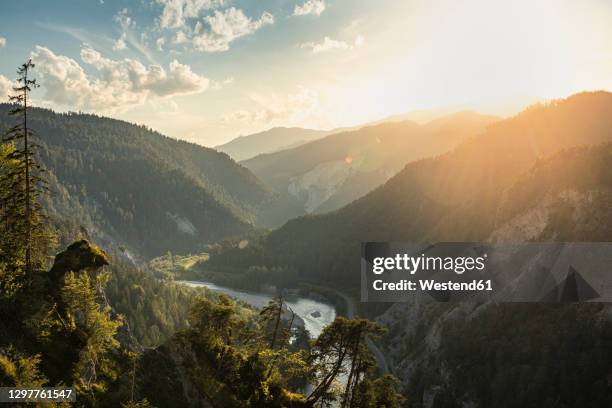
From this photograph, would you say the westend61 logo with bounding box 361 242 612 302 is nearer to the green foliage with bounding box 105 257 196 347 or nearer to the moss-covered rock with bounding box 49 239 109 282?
the green foliage with bounding box 105 257 196 347

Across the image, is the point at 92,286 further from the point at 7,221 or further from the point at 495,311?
the point at 495,311

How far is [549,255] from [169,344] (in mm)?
77781

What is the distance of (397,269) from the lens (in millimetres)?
161000

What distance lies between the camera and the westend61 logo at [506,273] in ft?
257

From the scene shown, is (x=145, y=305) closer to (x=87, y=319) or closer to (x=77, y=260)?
(x=77, y=260)

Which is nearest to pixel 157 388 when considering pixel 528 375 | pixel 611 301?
pixel 528 375

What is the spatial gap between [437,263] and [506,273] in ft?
121

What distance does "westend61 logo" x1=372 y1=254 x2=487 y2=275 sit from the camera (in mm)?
117369

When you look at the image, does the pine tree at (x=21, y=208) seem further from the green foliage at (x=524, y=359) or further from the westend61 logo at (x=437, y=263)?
the westend61 logo at (x=437, y=263)

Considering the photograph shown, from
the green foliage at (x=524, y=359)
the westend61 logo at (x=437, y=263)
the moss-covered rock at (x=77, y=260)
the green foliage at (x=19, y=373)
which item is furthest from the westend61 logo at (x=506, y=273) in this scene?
the green foliage at (x=19, y=373)

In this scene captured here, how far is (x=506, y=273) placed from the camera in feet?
315

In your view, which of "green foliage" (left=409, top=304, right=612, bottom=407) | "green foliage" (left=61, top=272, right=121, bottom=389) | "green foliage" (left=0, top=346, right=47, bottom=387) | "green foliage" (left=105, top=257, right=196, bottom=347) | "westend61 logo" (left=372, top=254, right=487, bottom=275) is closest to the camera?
"green foliage" (left=0, top=346, right=47, bottom=387)

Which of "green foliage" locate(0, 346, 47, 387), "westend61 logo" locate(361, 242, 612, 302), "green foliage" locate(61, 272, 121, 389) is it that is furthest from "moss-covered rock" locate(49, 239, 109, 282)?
"westend61 logo" locate(361, 242, 612, 302)

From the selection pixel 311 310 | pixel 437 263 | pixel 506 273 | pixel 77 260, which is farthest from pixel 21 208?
pixel 311 310
